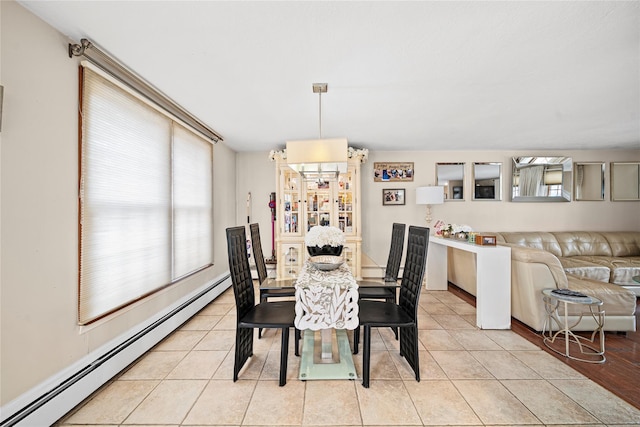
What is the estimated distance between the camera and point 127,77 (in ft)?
6.86

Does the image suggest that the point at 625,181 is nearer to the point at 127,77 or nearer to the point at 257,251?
the point at 257,251

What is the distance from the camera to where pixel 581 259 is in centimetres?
399

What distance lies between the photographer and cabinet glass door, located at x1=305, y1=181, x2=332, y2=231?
14.4ft

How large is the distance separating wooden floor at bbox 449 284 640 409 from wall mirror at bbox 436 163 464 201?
8.15ft

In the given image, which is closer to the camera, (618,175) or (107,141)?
(107,141)

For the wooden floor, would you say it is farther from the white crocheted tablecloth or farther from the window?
the window

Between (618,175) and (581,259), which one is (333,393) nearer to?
(581,259)

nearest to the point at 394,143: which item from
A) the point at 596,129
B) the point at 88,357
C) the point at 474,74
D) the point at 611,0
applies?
the point at 474,74

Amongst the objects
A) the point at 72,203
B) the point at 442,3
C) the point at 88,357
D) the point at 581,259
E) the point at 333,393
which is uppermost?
the point at 442,3

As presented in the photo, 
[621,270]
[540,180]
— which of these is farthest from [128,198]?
[540,180]

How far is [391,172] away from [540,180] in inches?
102

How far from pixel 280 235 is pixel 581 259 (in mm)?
4522

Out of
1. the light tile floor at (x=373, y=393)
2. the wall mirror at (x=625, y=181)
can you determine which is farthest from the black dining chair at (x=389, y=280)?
the wall mirror at (x=625, y=181)

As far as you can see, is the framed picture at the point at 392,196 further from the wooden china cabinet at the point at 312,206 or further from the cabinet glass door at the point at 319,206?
the cabinet glass door at the point at 319,206
